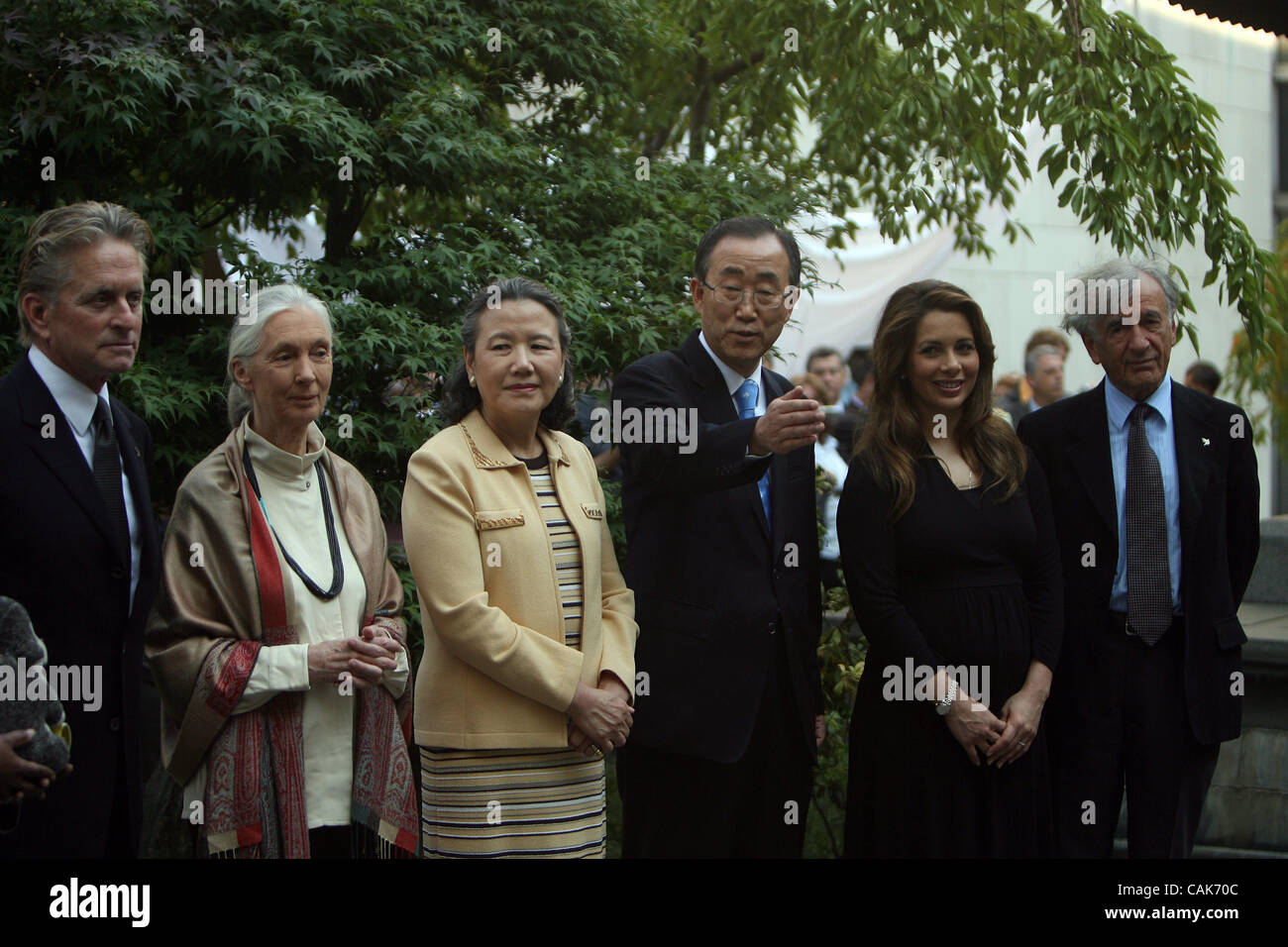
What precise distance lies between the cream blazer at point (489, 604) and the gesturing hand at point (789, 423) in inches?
20.2

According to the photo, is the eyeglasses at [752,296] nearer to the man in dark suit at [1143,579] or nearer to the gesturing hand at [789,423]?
the gesturing hand at [789,423]

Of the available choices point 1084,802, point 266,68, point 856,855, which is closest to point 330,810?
point 856,855

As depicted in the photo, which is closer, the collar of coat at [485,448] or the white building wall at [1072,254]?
the collar of coat at [485,448]

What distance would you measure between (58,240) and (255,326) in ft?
1.55

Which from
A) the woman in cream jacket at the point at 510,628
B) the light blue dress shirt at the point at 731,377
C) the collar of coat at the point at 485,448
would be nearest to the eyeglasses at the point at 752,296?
the light blue dress shirt at the point at 731,377

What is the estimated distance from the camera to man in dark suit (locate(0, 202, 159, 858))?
2.99 meters

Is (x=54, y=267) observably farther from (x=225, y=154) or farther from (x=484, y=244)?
(x=484, y=244)

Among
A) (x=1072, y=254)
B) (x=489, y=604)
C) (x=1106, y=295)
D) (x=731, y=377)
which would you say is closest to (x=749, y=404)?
(x=731, y=377)

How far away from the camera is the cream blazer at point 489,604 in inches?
124

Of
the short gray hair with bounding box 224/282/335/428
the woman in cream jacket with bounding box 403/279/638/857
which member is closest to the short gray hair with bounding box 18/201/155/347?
the short gray hair with bounding box 224/282/335/428

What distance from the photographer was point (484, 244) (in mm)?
5348

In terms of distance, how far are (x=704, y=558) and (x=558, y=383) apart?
58 centimetres

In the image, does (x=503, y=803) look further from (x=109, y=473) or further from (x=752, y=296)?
(x=752, y=296)
